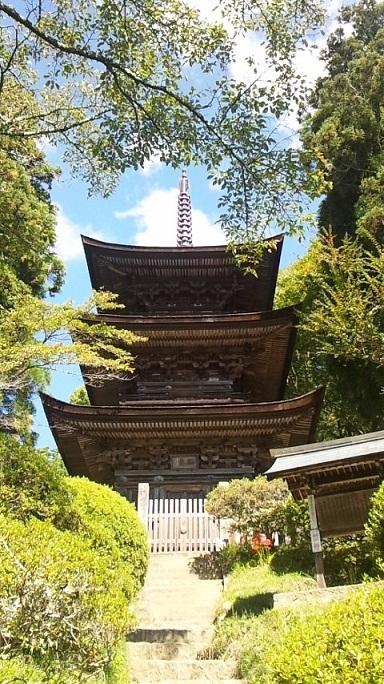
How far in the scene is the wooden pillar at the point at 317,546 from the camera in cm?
752

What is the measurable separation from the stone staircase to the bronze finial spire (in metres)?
18.4

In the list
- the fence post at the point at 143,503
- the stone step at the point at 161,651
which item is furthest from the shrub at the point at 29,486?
the fence post at the point at 143,503

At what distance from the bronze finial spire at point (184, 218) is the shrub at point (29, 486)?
21.1m

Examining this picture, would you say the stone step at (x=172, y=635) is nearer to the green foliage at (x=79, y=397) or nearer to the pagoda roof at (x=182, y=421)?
the pagoda roof at (x=182, y=421)

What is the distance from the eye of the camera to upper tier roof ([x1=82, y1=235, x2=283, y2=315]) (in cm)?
1681

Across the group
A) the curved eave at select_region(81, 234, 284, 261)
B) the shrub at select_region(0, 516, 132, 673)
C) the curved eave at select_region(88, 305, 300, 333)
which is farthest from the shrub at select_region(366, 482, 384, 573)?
the curved eave at select_region(81, 234, 284, 261)

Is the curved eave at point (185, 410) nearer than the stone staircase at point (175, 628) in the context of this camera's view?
No

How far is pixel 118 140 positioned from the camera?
20.3 ft

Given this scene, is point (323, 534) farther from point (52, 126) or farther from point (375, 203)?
point (375, 203)

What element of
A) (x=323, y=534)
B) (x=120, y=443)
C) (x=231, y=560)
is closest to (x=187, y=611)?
(x=231, y=560)

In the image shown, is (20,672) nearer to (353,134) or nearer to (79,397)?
(353,134)

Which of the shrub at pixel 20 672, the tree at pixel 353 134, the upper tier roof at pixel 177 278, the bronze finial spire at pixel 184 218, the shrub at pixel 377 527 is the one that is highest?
the bronze finial spire at pixel 184 218

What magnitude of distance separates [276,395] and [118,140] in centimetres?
1340

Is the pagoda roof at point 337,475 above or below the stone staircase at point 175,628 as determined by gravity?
above
